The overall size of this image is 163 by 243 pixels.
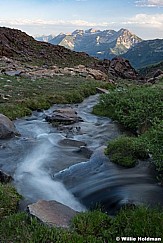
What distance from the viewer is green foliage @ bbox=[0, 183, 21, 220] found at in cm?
782

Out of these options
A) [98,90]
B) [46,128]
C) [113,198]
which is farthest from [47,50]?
[113,198]

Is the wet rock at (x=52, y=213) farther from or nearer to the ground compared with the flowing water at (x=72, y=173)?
farther from the ground

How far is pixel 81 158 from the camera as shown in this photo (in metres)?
12.1

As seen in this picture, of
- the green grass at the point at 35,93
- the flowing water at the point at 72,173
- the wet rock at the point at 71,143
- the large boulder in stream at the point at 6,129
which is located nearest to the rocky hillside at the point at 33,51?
the green grass at the point at 35,93

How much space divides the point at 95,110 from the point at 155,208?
1332cm

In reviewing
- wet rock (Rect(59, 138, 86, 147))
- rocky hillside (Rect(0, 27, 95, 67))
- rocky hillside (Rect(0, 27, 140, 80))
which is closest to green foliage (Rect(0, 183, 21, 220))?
wet rock (Rect(59, 138, 86, 147))

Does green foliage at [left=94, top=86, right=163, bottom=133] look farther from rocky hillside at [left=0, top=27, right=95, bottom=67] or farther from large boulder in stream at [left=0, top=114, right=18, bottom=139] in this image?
rocky hillside at [left=0, top=27, right=95, bottom=67]

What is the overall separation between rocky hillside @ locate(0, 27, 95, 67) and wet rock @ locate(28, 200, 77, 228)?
42.4 metres

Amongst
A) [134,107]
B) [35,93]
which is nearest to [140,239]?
[134,107]

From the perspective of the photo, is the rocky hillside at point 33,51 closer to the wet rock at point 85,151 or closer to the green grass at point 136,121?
the green grass at point 136,121

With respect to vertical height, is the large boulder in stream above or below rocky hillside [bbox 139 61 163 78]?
above

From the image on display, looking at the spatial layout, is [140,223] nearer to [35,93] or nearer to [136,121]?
[136,121]

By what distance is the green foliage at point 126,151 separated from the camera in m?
10.6

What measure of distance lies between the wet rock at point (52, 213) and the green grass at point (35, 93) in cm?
1030
